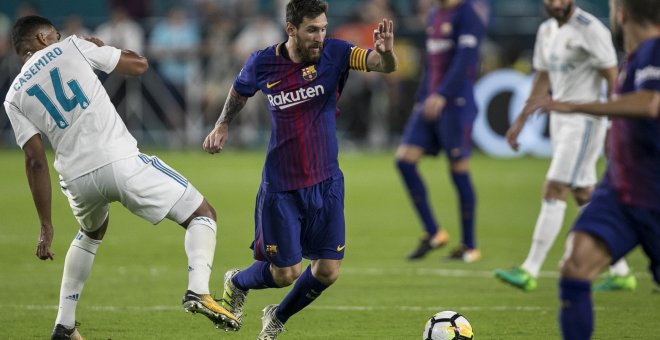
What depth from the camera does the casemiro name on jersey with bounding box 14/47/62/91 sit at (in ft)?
23.3

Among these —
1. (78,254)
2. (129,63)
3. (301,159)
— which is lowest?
(78,254)

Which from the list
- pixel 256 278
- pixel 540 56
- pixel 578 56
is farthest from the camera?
pixel 540 56

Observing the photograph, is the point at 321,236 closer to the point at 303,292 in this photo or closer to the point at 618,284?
the point at 303,292

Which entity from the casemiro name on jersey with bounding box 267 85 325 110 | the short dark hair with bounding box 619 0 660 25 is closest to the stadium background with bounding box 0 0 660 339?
the casemiro name on jersey with bounding box 267 85 325 110

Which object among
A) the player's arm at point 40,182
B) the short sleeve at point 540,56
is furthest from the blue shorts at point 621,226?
the short sleeve at point 540,56

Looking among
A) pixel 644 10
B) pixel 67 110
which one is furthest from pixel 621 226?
pixel 67 110

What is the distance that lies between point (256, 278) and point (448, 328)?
135 cm

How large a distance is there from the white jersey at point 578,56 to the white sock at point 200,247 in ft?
12.7

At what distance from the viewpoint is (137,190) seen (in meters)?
7.16

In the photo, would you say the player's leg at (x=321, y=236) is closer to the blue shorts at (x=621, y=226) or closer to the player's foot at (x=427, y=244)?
the blue shorts at (x=621, y=226)

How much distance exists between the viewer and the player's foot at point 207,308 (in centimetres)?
692

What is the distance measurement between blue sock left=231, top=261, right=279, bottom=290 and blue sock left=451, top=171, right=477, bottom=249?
14.3 feet

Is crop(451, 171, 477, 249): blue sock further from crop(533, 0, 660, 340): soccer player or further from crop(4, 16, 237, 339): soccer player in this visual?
crop(533, 0, 660, 340): soccer player

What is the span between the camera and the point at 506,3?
86.5 feet
